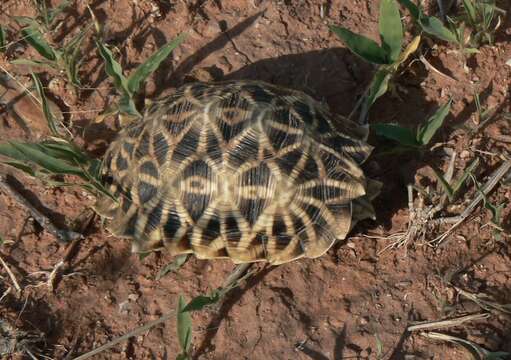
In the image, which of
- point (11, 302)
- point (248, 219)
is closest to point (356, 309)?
point (248, 219)

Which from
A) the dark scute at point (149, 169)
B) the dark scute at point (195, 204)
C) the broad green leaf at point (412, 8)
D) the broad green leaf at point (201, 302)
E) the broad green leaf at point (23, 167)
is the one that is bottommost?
the broad green leaf at point (201, 302)

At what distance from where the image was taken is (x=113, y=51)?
356 centimetres

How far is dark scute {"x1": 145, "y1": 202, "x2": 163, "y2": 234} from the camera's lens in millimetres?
2957

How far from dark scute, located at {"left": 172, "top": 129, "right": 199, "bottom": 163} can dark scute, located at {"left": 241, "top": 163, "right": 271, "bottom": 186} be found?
270 mm

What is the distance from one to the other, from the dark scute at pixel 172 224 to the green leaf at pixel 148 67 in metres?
0.79

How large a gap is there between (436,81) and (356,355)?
1609mm

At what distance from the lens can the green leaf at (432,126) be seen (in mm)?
3145

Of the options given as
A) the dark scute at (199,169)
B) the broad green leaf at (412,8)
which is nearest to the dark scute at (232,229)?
the dark scute at (199,169)

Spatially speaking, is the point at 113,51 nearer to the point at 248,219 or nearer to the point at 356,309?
the point at 248,219

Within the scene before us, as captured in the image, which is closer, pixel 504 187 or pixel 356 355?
pixel 356 355

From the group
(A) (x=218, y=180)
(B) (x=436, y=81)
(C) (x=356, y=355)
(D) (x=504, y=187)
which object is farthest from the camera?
(B) (x=436, y=81)

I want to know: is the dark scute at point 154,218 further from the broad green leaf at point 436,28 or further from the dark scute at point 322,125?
the broad green leaf at point 436,28

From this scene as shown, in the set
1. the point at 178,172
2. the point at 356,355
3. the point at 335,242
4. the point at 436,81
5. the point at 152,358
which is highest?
the point at 436,81

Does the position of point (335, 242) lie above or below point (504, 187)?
below
